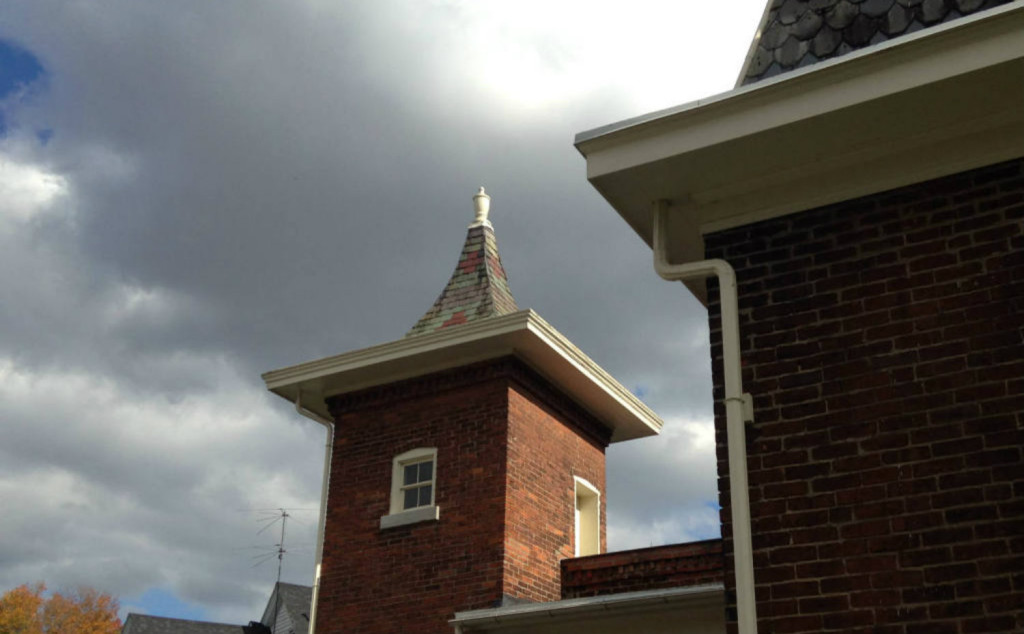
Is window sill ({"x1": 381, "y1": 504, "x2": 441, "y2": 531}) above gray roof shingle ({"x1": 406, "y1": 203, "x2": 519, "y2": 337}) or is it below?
below

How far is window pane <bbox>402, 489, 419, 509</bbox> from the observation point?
1584cm

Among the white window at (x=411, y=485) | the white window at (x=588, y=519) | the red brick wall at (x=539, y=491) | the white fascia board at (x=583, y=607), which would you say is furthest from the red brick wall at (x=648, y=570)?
the white window at (x=411, y=485)

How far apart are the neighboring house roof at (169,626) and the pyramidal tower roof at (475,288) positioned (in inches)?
540

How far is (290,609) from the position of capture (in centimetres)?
2950

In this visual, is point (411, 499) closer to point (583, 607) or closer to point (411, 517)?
point (411, 517)

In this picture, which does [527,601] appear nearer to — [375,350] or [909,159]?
[375,350]

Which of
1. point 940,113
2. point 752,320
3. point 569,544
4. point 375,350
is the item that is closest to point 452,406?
point 375,350

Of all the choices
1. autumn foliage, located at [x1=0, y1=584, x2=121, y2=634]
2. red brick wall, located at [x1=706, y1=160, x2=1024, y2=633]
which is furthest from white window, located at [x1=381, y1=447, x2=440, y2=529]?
autumn foliage, located at [x1=0, y1=584, x2=121, y2=634]

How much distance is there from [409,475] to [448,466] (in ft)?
2.37

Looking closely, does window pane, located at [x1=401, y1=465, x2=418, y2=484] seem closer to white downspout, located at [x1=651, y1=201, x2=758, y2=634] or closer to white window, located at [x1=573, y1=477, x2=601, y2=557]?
white window, located at [x1=573, y1=477, x2=601, y2=557]

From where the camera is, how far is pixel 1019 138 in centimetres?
650

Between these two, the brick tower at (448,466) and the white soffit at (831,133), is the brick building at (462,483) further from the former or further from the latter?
the white soffit at (831,133)

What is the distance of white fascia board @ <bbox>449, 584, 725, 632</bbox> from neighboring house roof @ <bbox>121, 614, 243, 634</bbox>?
15.5 m

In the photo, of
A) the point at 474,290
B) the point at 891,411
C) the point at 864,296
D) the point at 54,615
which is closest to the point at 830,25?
the point at 864,296
